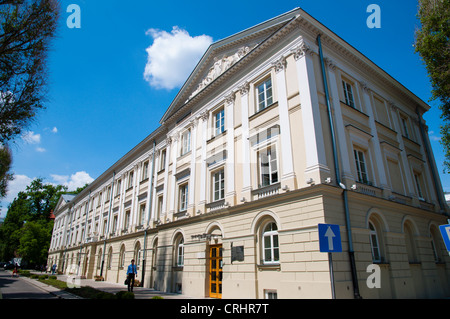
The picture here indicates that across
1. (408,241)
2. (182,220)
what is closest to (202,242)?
(182,220)

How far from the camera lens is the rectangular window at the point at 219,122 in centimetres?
1705

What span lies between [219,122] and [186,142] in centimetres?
407

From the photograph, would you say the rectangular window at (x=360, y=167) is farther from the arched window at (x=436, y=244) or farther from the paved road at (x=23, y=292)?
the paved road at (x=23, y=292)

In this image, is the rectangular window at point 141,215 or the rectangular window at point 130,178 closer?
the rectangular window at point 141,215

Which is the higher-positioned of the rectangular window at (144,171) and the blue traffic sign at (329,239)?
the rectangular window at (144,171)

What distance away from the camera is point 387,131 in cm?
1595

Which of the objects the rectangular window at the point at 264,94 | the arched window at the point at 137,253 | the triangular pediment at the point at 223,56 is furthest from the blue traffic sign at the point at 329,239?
the arched window at the point at 137,253

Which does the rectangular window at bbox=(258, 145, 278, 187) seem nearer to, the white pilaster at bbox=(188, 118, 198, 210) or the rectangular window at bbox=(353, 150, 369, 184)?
the rectangular window at bbox=(353, 150, 369, 184)

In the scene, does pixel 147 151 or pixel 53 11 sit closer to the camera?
pixel 53 11

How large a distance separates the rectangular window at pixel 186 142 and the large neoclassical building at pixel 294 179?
146 mm

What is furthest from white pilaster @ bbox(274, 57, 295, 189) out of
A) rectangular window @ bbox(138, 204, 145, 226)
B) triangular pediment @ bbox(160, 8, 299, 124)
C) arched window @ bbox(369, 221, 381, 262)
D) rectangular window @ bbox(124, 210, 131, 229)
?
rectangular window @ bbox(124, 210, 131, 229)

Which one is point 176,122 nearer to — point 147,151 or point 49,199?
point 147,151

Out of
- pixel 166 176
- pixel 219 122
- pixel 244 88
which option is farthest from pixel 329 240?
pixel 166 176

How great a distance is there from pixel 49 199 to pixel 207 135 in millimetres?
62770
